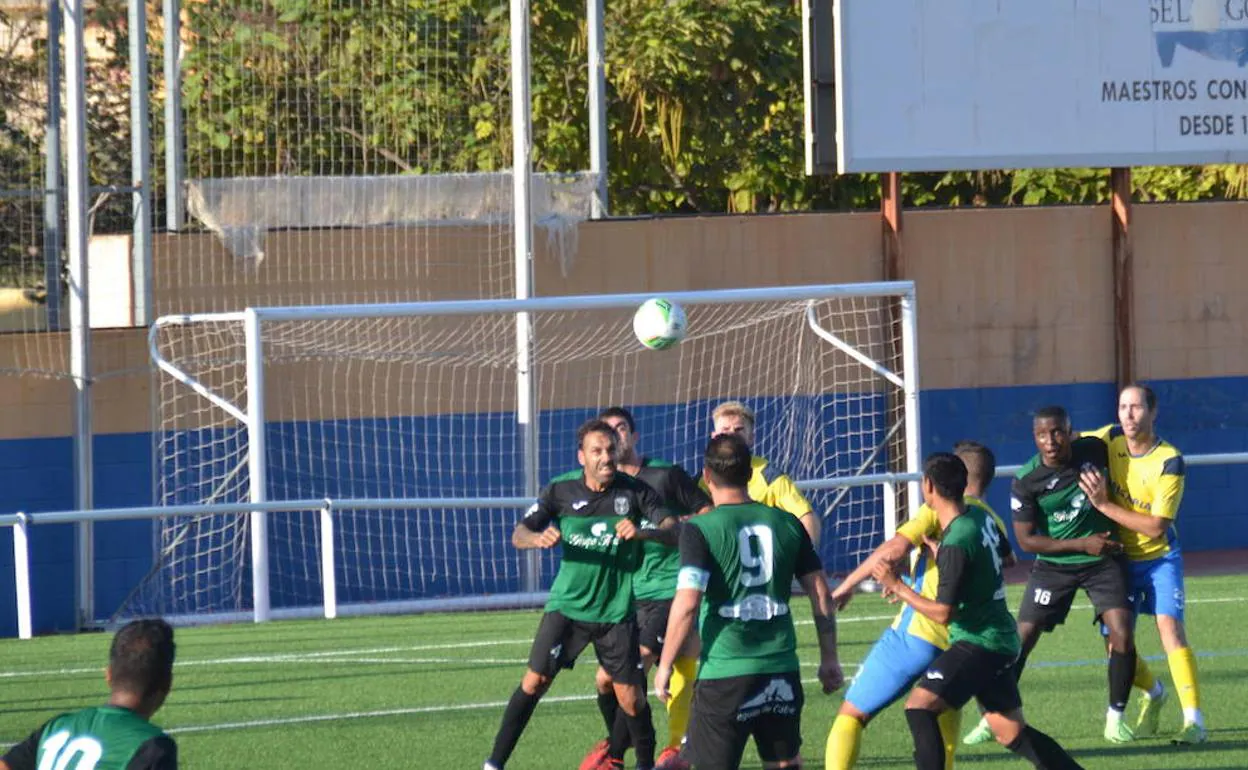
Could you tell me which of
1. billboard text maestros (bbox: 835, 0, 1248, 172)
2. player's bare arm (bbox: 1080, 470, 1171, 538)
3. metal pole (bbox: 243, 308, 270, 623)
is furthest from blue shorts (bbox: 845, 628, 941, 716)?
billboard text maestros (bbox: 835, 0, 1248, 172)

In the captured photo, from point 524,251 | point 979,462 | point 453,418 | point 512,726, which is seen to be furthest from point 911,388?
point 512,726

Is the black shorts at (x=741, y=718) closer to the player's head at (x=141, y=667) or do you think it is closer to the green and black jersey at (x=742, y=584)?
the green and black jersey at (x=742, y=584)

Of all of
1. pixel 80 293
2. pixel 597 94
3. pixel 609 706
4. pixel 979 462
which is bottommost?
pixel 609 706

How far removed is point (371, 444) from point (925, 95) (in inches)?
250

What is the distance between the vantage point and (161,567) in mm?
17438

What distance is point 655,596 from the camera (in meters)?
9.70

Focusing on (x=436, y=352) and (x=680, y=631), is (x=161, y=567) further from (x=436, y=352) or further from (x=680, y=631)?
(x=680, y=631)

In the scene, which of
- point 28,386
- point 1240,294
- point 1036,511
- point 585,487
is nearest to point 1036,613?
point 1036,511

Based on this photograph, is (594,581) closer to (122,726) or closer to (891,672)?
(891,672)

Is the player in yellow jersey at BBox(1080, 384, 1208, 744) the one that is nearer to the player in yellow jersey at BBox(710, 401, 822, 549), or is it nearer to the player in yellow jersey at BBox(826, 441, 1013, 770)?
the player in yellow jersey at BBox(710, 401, 822, 549)

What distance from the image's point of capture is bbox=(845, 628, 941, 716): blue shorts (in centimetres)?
809

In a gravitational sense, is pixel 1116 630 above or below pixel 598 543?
below

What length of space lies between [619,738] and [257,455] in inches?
303

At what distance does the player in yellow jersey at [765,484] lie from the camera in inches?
372
